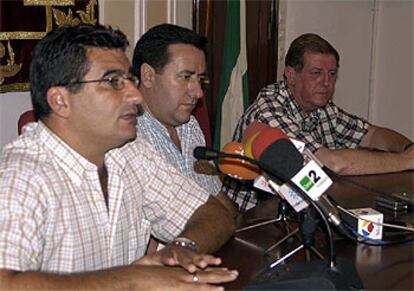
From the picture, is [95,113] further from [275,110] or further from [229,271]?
[275,110]

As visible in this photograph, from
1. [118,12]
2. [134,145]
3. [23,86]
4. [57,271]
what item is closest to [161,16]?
[118,12]

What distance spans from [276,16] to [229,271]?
9.64 feet

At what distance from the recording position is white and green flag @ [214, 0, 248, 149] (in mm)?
3830

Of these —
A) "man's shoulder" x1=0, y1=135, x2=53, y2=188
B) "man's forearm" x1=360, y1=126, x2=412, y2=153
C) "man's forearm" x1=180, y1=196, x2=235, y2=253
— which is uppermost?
"man's shoulder" x1=0, y1=135, x2=53, y2=188

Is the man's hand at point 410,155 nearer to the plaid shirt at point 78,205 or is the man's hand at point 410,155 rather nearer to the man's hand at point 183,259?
the plaid shirt at point 78,205

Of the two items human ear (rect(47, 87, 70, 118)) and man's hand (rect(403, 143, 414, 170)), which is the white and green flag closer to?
man's hand (rect(403, 143, 414, 170))

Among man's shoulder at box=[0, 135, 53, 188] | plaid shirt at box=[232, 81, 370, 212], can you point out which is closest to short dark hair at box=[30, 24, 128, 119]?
man's shoulder at box=[0, 135, 53, 188]

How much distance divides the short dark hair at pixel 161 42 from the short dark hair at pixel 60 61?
0.72 metres

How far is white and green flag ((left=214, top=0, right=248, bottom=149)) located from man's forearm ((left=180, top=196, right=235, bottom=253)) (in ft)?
6.25

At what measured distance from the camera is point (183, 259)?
1.54 meters

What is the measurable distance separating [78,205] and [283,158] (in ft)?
1.53

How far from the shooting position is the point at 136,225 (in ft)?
5.75

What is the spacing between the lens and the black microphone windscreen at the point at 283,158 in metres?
1.54

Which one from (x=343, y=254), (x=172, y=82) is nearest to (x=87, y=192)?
(x=343, y=254)
